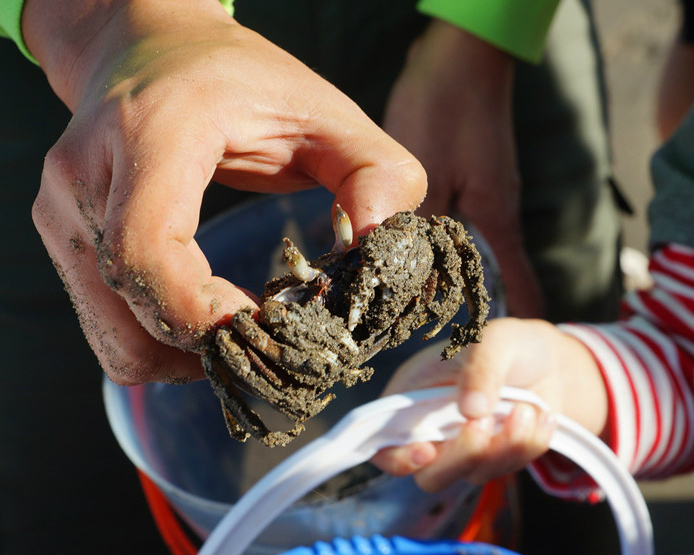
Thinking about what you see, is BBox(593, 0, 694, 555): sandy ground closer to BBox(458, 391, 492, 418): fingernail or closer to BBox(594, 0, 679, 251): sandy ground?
BBox(594, 0, 679, 251): sandy ground

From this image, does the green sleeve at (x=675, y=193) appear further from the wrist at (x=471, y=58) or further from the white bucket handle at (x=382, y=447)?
the white bucket handle at (x=382, y=447)

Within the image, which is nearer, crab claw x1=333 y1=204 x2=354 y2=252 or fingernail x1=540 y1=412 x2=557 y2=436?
crab claw x1=333 y1=204 x2=354 y2=252

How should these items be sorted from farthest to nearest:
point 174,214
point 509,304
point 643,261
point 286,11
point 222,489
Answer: point 643,261 < point 509,304 < point 222,489 < point 286,11 < point 174,214

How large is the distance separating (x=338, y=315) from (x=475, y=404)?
0.88 ft

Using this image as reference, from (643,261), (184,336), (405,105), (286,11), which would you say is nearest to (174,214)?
(184,336)

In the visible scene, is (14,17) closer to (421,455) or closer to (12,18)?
(12,18)

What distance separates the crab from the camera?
1.30 ft

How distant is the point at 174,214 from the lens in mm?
381

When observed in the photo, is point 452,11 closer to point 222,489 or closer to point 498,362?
point 498,362

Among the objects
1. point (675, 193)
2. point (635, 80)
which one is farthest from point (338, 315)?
point (635, 80)

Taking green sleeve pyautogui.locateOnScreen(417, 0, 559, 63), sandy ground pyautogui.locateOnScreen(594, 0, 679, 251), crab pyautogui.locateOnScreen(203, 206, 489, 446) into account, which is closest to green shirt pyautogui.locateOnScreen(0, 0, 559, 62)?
green sleeve pyautogui.locateOnScreen(417, 0, 559, 63)

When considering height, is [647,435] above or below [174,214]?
below

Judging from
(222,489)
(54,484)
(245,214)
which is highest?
(245,214)

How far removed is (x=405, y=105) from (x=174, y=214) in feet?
1.65
